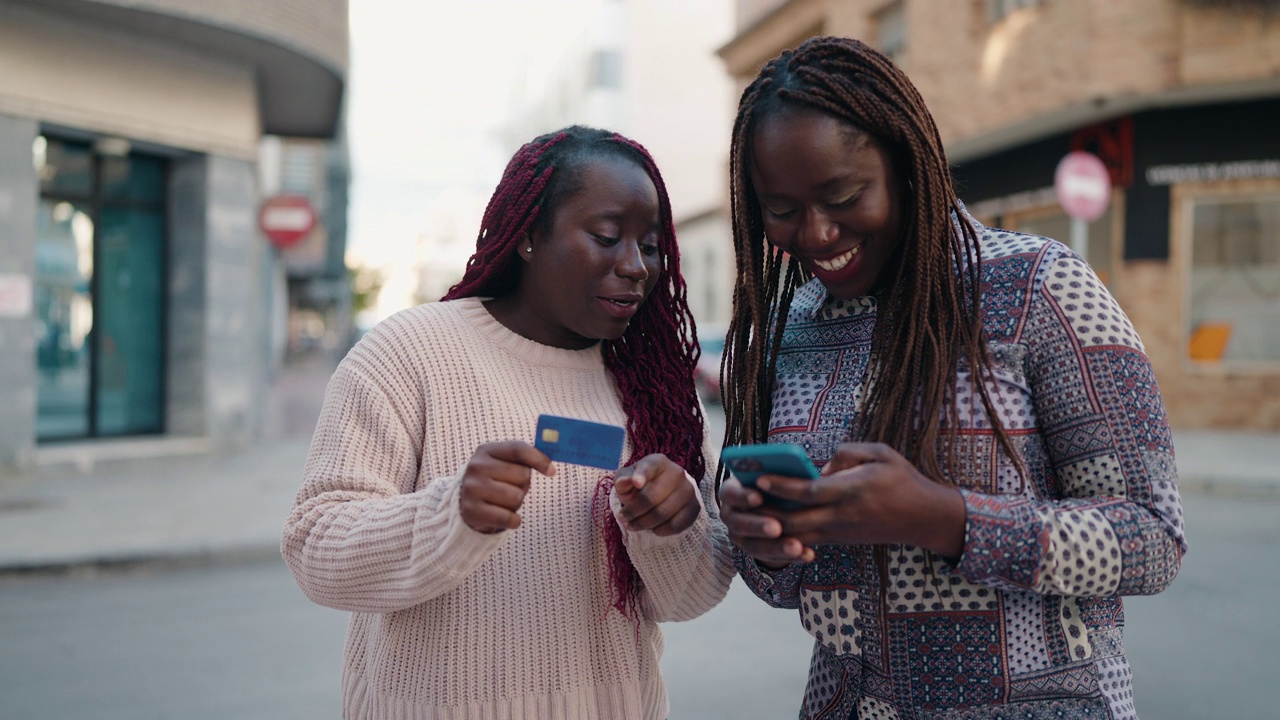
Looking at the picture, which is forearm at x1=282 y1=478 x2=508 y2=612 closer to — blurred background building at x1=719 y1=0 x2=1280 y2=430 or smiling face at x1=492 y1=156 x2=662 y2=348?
smiling face at x1=492 y1=156 x2=662 y2=348

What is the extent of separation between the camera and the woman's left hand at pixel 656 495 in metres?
1.61

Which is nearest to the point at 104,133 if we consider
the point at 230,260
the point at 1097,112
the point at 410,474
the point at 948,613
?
the point at 230,260

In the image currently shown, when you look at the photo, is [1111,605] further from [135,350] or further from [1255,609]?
[135,350]

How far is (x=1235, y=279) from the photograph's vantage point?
14617 mm

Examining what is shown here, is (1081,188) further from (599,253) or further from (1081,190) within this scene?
(599,253)

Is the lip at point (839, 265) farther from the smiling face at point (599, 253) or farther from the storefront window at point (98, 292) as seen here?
the storefront window at point (98, 292)

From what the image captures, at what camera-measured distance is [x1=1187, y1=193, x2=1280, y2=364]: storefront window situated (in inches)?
568

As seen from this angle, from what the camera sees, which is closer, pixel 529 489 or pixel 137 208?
pixel 529 489

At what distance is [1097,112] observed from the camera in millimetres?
14734

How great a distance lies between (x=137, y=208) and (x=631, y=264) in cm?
1147

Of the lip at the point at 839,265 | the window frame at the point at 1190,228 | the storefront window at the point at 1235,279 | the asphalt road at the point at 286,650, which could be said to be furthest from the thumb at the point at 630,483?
the storefront window at the point at 1235,279

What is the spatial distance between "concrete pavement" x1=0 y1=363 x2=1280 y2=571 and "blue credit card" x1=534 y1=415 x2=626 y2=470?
5.89m

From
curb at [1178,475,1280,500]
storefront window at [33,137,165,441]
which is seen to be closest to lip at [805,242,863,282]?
curb at [1178,475,1280,500]

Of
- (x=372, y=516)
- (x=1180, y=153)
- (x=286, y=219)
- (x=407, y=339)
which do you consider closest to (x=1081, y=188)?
(x=1180, y=153)
